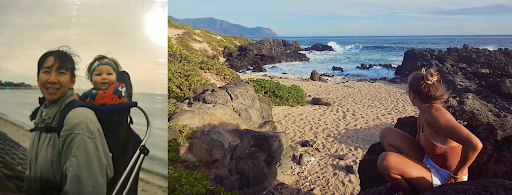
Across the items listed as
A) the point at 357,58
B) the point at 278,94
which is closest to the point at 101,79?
the point at 278,94

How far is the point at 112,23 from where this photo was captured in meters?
2.51

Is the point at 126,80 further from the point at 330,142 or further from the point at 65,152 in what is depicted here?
the point at 330,142

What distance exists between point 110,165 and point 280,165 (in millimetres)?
2829

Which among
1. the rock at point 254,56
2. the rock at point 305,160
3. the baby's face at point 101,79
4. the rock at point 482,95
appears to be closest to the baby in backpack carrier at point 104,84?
the baby's face at point 101,79

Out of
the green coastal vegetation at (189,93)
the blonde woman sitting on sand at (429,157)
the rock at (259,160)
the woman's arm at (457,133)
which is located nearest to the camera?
the woman's arm at (457,133)

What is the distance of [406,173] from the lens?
7.28 ft

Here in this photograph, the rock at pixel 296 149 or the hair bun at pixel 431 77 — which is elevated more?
the hair bun at pixel 431 77

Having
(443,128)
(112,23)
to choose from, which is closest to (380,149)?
(443,128)

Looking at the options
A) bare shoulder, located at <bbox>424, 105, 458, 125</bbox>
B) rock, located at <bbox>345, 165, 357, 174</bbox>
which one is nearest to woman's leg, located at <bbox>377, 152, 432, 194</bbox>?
bare shoulder, located at <bbox>424, 105, 458, 125</bbox>

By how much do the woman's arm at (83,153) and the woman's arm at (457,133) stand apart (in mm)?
2420

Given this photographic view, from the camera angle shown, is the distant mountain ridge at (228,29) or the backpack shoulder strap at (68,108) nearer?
the backpack shoulder strap at (68,108)

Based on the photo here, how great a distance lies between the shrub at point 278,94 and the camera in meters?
10.2

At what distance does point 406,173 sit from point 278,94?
321 inches

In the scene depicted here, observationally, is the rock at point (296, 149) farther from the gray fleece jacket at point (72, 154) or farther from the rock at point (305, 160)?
the gray fleece jacket at point (72, 154)
